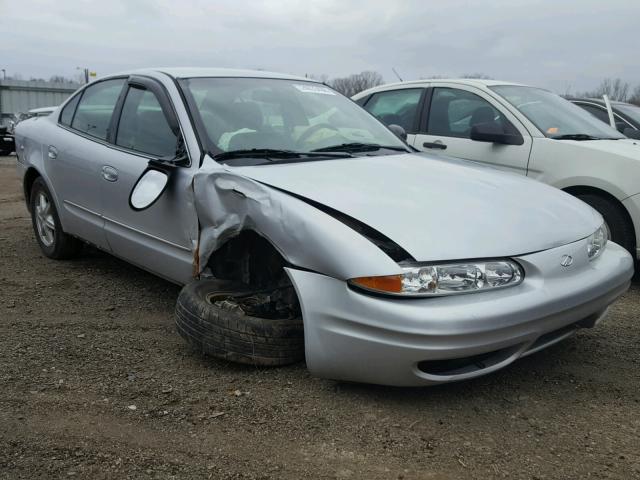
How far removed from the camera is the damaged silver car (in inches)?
96.0

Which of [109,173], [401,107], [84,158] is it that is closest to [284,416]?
[109,173]

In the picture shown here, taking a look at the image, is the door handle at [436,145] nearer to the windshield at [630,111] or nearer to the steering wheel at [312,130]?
the steering wheel at [312,130]

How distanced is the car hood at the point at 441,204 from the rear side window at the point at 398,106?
2522 mm

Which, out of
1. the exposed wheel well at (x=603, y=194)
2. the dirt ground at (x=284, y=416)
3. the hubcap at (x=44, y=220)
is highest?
the exposed wheel well at (x=603, y=194)

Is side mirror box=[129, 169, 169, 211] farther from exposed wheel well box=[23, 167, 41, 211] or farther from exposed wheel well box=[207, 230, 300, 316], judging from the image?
exposed wheel well box=[23, 167, 41, 211]

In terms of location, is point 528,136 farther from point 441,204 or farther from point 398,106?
point 441,204

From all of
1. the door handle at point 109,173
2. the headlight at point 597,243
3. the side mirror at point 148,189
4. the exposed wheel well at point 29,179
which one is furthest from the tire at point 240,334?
the exposed wheel well at point 29,179

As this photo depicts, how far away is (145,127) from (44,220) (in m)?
1.78

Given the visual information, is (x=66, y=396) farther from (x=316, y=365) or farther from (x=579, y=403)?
(x=579, y=403)

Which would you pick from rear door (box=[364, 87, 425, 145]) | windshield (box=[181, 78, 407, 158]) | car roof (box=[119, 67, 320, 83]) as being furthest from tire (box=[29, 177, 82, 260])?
rear door (box=[364, 87, 425, 145])

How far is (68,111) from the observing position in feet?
16.0

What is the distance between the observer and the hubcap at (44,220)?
194 inches

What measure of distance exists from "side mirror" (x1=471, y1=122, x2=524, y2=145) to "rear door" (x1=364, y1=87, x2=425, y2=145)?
86 centimetres

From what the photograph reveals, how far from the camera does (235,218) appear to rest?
290cm
